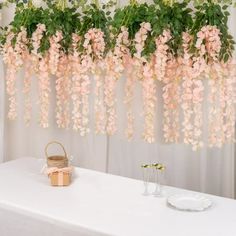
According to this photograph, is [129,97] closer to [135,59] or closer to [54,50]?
[135,59]

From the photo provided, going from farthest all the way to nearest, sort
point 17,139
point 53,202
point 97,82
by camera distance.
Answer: point 17,139 → point 97,82 → point 53,202

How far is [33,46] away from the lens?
2.72m

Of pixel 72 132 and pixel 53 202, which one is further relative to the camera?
pixel 72 132

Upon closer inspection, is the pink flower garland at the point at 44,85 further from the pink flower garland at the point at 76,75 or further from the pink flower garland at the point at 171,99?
the pink flower garland at the point at 171,99

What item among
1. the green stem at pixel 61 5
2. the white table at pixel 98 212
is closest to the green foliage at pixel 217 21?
the white table at pixel 98 212

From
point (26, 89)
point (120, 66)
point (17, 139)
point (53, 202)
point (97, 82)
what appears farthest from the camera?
point (17, 139)

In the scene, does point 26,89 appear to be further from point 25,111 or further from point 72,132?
point 72,132

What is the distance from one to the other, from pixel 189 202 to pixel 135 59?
83 cm

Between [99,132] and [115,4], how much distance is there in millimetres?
767

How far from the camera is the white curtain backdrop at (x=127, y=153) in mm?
2535

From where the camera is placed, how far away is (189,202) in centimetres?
211

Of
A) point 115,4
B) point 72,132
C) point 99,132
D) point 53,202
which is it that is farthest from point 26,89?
point 53,202

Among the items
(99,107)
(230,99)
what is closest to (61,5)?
(99,107)

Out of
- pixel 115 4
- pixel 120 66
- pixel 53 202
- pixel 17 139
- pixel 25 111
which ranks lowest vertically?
pixel 53 202
